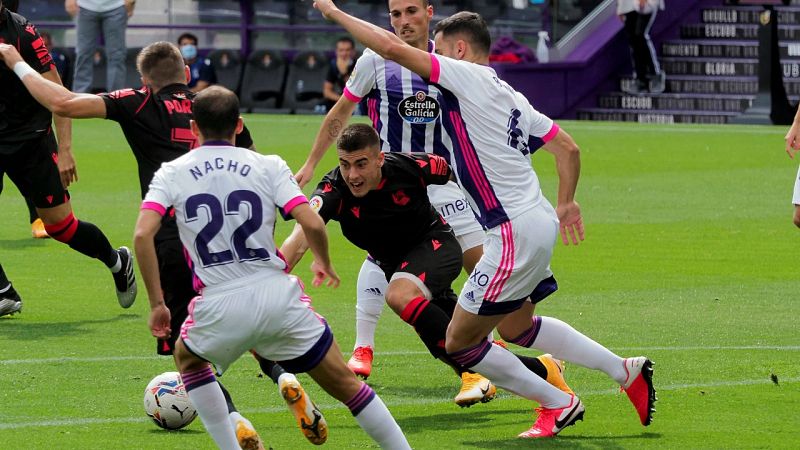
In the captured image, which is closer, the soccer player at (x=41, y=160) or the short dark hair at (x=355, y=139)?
the short dark hair at (x=355, y=139)

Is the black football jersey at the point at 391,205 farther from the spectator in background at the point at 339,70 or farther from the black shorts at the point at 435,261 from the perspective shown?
the spectator in background at the point at 339,70

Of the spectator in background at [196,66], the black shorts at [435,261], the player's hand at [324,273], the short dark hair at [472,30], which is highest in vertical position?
the short dark hair at [472,30]

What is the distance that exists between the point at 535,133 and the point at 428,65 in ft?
2.50

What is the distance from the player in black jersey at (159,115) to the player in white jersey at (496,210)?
0.81 meters

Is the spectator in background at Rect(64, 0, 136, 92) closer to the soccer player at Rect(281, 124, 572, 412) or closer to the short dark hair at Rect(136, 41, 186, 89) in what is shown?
the soccer player at Rect(281, 124, 572, 412)

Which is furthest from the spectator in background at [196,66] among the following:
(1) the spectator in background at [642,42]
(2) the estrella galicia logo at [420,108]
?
(2) the estrella galicia logo at [420,108]

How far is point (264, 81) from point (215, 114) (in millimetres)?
20540

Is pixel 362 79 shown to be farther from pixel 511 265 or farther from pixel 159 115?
pixel 511 265

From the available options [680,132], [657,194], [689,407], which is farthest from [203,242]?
[680,132]

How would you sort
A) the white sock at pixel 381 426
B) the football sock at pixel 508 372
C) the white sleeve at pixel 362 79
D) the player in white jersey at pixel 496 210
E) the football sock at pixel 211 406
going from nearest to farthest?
the white sock at pixel 381 426, the football sock at pixel 211 406, the player in white jersey at pixel 496 210, the football sock at pixel 508 372, the white sleeve at pixel 362 79

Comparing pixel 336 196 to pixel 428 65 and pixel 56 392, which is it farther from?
pixel 56 392

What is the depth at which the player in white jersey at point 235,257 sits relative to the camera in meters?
5.77

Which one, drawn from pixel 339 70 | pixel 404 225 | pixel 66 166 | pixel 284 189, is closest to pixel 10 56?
pixel 284 189

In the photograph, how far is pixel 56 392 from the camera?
7.75 metres
